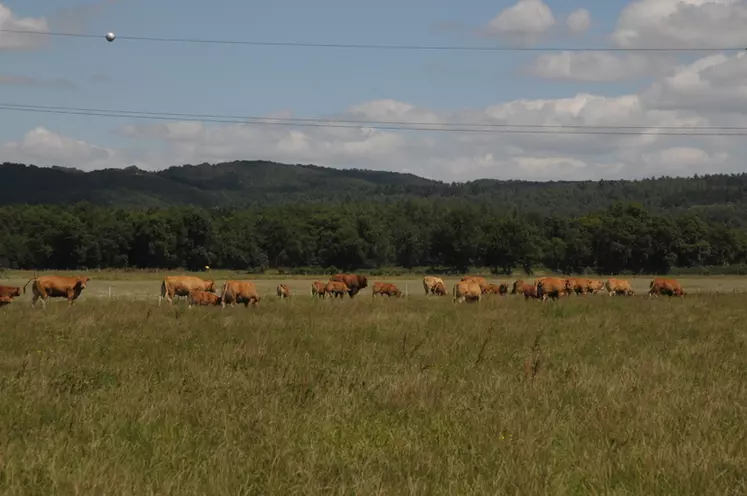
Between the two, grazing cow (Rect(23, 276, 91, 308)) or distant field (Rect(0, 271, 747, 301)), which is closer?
grazing cow (Rect(23, 276, 91, 308))

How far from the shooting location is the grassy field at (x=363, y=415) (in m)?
6.53

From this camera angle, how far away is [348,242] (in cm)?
14275

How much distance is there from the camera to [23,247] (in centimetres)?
13538

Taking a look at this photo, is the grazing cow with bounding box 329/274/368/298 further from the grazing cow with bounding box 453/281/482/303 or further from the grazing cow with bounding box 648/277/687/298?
the grazing cow with bounding box 648/277/687/298

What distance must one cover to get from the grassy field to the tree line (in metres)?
113

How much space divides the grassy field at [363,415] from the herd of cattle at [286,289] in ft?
63.7

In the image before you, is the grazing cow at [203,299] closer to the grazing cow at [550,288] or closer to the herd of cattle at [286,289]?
the herd of cattle at [286,289]

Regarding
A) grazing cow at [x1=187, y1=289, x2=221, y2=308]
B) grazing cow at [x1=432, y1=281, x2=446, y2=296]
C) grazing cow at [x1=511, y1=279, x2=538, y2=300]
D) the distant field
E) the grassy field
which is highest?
the grassy field

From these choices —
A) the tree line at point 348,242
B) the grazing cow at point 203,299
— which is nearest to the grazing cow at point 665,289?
the grazing cow at point 203,299

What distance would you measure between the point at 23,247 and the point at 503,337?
133 meters

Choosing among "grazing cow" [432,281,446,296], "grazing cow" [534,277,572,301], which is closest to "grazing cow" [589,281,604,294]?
"grazing cow" [534,277,572,301]

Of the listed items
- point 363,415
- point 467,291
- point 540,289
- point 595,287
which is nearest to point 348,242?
point 595,287

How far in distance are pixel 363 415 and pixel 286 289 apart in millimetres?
40929

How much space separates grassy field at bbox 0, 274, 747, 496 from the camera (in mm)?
6531
